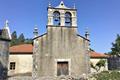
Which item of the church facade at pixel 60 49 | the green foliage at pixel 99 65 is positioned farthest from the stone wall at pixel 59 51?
the green foliage at pixel 99 65

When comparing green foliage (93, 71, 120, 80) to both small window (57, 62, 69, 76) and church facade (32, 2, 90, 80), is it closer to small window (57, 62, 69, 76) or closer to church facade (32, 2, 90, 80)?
A: church facade (32, 2, 90, 80)

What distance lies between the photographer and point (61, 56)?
24891 mm

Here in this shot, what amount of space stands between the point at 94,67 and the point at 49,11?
11420 millimetres

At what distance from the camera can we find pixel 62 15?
84.8 ft

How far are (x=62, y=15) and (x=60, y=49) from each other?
448 cm

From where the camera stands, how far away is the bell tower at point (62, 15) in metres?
25.6

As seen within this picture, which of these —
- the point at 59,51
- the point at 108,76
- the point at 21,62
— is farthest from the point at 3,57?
the point at 108,76

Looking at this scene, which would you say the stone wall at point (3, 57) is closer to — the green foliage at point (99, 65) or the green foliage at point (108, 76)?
the green foliage at point (108, 76)

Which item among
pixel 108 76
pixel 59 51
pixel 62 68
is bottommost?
pixel 108 76

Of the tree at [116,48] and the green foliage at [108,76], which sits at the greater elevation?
the tree at [116,48]

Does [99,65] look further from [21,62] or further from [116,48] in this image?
[116,48]

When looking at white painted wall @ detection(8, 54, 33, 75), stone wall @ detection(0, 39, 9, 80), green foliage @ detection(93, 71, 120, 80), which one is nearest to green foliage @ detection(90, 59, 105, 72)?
green foliage @ detection(93, 71, 120, 80)

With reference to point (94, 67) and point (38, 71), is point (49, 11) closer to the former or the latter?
point (38, 71)

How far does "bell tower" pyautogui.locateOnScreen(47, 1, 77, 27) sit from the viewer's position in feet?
84.1
